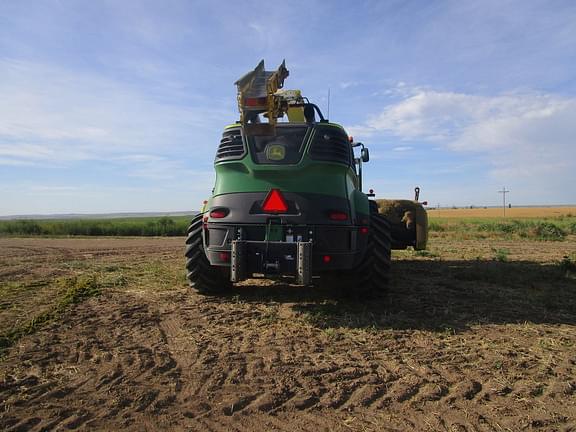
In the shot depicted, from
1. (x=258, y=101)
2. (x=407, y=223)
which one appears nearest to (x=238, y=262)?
(x=258, y=101)

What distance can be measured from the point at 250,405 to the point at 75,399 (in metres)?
1.26

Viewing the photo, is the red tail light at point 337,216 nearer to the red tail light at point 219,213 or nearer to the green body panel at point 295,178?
the green body panel at point 295,178

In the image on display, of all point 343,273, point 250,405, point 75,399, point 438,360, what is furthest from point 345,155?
point 75,399

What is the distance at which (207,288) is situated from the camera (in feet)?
22.0

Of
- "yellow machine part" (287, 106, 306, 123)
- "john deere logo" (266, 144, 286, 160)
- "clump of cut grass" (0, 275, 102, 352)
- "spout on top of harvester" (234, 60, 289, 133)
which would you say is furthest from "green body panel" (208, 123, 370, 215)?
"clump of cut grass" (0, 275, 102, 352)

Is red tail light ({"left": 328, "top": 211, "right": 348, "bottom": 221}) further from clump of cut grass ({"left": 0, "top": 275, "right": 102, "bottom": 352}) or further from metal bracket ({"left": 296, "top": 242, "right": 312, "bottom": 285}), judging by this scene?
clump of cut grass ({"left": 0, "top": 275, "right": 102, "bottom": 352})

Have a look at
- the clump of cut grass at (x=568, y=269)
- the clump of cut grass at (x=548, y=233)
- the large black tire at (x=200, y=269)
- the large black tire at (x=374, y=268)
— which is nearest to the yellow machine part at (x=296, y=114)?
the large black tire at (x=200, y=269)

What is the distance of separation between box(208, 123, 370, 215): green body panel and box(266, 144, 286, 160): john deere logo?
16 cm

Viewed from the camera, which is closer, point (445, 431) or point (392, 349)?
point (445, 431)

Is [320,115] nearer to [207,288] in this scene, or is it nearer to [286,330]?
[207,288]

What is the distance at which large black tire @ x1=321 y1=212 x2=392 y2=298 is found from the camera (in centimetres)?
607

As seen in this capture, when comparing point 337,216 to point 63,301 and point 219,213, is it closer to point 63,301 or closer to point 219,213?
point 219,213

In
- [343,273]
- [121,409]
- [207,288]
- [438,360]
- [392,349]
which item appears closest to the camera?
[121,409]

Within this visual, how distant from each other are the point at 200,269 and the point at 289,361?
2.97m
